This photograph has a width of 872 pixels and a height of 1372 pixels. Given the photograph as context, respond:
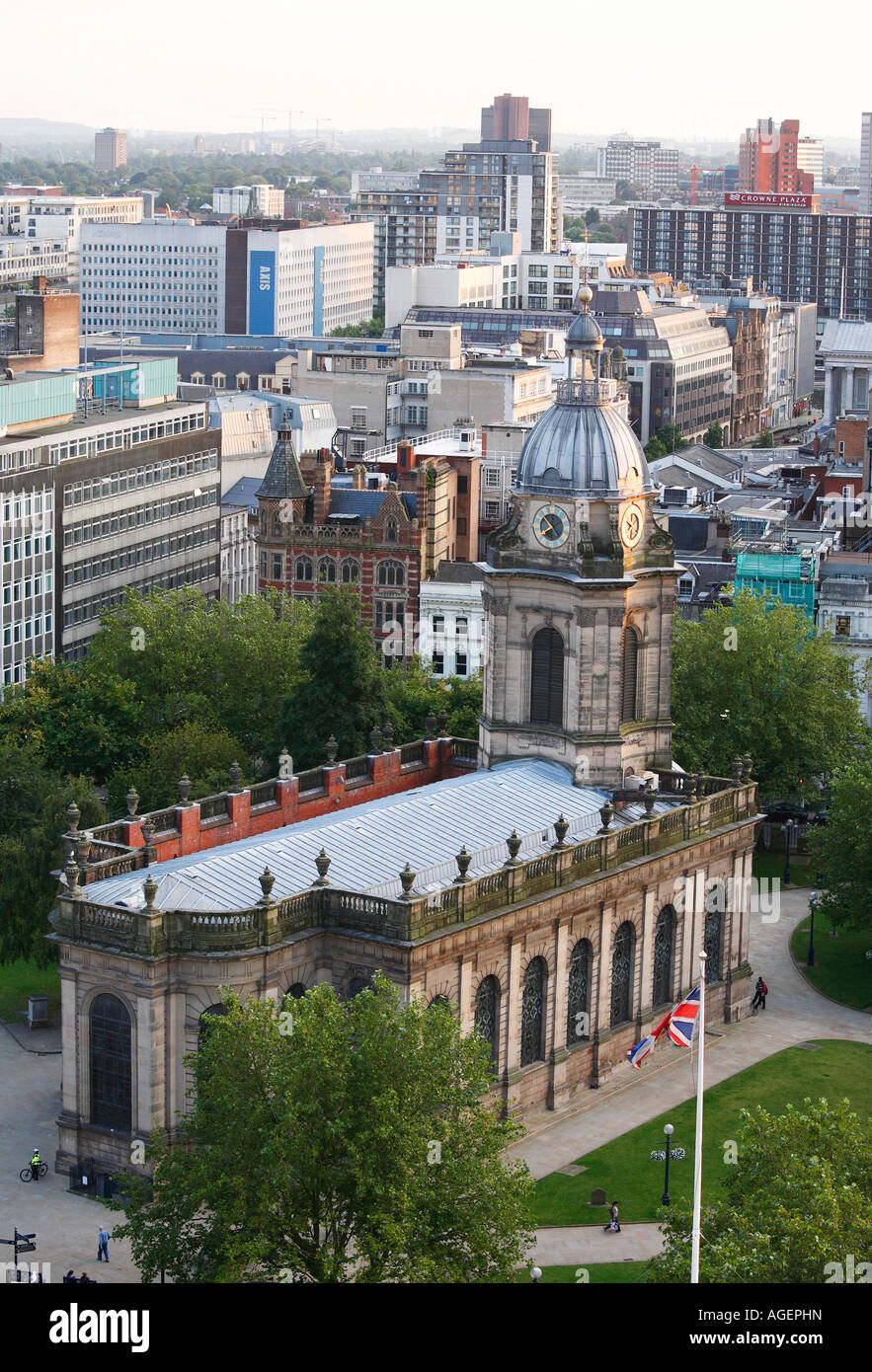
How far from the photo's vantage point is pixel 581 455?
98812mm

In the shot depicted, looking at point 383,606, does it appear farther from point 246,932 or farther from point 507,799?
point 246,932

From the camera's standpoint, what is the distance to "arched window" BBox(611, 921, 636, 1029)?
97.1 meters

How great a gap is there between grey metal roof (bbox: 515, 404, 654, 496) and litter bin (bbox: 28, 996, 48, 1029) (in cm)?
2850

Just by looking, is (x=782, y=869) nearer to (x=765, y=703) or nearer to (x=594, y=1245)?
(x=765, y=703)

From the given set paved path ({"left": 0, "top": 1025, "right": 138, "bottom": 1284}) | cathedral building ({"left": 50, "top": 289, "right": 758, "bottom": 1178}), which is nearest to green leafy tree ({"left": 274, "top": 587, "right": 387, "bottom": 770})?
cathedral building ({"left": 50, "top": 289, "right": 758, "bottom": 1178})

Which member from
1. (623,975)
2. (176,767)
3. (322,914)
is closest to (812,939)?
(623,975)

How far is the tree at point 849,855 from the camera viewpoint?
10912 centimetres

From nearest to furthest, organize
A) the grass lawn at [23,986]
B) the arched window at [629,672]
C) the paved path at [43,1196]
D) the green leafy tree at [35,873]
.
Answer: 1. the paved path at [43,1196]
2. the arched window at [629,672]
3. the grass lawn at [23,986]
4. the green leafy tree at [35,873]

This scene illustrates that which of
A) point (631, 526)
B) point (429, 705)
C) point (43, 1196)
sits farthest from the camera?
point (429, 705)

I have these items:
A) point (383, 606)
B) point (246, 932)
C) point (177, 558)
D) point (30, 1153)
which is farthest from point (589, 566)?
point (177, 558)

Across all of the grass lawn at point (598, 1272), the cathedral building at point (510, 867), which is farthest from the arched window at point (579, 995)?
the grass lawn at point (598, 1272)

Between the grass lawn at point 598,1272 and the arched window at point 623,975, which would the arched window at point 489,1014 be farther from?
the grass lawn at point 598,1272

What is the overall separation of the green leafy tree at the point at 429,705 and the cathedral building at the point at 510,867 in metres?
17.9

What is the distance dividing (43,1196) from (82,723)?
47.3 meters
